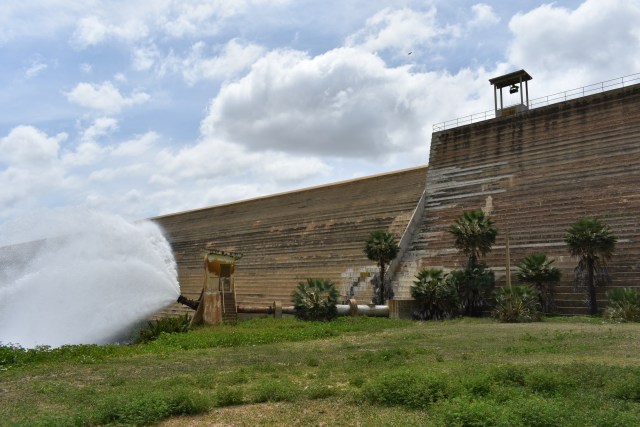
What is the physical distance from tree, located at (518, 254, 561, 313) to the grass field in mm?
8750

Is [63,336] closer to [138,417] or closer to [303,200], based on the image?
[138,417]

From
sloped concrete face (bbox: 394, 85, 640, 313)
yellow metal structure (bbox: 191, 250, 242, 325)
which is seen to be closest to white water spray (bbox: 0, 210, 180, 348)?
yellow metal structure (bbox: 191, 250, 242, 325)

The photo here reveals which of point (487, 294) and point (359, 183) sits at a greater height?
point (359, 183)

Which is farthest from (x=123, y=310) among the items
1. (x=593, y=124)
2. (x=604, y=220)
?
(x=593, y=124)

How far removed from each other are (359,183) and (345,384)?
3293cm

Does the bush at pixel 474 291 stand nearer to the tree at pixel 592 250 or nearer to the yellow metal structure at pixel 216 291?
the tree at pixel 592 250

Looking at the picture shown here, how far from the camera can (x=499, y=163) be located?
33.2m

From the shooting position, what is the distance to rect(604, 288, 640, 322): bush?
20891 mm

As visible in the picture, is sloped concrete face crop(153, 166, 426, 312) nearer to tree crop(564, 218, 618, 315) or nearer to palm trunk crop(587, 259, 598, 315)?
tree crop(564, 218, 618, 315)

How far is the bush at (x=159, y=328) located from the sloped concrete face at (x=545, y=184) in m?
14.8

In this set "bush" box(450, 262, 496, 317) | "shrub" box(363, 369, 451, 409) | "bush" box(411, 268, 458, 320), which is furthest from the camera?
"bush" box(450, 262, 496, 317)

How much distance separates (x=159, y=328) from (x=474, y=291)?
15424 millimetres

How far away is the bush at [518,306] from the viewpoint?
2269cm

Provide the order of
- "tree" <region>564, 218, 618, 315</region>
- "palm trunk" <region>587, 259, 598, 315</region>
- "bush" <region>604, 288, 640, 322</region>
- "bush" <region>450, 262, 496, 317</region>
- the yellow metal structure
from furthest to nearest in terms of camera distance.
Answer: "bush" <region>450, 262, 496, 317</region> → "palm trunk" <region>587, 259, 598, 315</region> → "tree" <region>564, 218, 618, 315</region> → the yellow metal structure → "bush" <region>604, 288, 640, 322</region>
